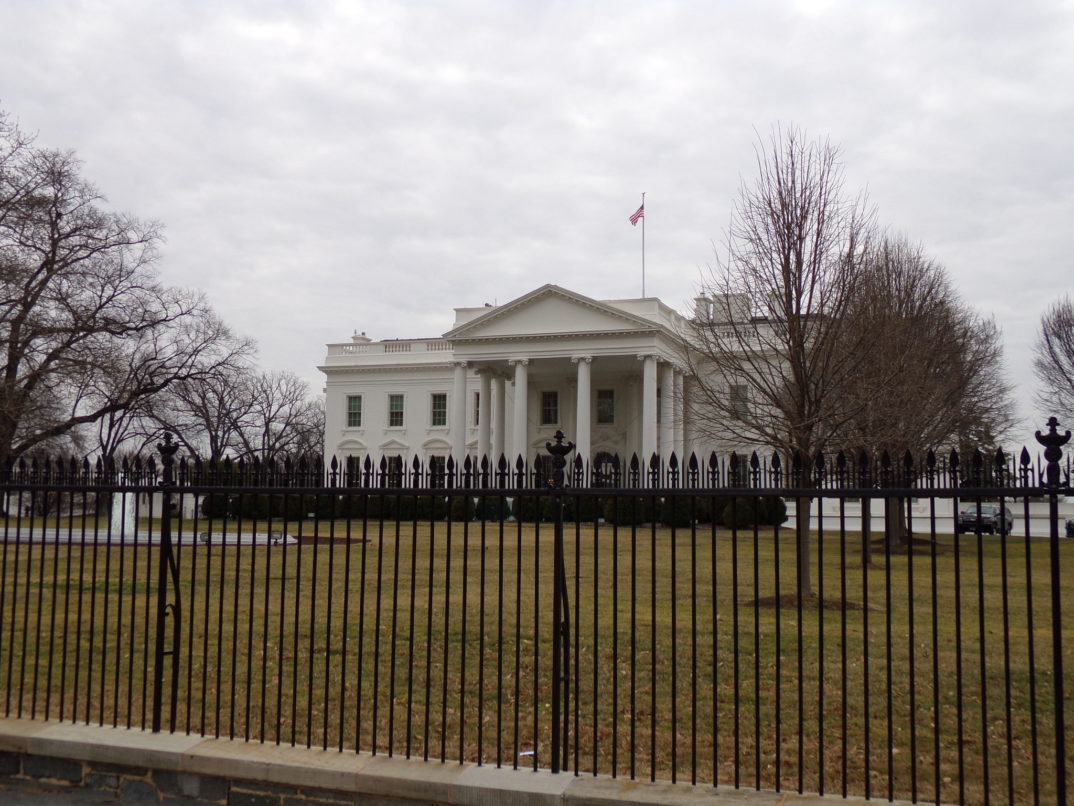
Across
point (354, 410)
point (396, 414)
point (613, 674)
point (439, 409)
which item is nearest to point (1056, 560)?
point (613, 674)

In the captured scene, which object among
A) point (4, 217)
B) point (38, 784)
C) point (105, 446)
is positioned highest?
point (4, 217)

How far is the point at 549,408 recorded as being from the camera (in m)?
51.8

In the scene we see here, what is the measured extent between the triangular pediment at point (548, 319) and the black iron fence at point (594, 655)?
102ft

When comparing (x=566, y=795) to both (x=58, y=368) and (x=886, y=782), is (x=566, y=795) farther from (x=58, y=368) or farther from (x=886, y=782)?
(x=58, y=368)

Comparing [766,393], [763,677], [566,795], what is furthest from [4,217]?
[566,795]

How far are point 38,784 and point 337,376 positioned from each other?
52.9 metres

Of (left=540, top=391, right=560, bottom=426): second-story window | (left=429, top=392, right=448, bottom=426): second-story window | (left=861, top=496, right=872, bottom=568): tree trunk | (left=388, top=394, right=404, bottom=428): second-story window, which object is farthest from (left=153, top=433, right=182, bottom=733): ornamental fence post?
(left=388, top=394, right=404, bottom=428): second-story window

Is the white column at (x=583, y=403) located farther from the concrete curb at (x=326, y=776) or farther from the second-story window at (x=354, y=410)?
the concrete curb at (x=326, y=776)

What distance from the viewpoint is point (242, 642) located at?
395 inches

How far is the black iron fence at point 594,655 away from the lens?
4.93 m

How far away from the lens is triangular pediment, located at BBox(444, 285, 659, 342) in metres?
44.3

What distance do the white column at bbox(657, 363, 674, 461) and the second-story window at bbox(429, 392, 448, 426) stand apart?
46.9 ft

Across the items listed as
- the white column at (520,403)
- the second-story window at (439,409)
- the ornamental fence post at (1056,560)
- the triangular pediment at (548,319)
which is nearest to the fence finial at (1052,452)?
the ornamental fence post at (1056,560)

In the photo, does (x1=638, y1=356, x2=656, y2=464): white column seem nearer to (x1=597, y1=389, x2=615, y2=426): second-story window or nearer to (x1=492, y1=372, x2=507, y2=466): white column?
(x1=597, y1=389, x2=615, y2=426): second-story window
